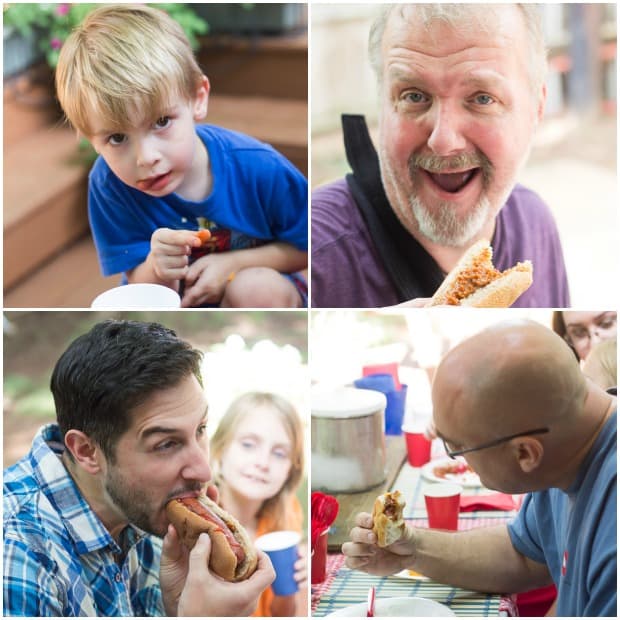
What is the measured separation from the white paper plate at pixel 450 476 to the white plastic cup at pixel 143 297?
0.53 metres

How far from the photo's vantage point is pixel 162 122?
1.58m

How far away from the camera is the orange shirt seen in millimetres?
1674

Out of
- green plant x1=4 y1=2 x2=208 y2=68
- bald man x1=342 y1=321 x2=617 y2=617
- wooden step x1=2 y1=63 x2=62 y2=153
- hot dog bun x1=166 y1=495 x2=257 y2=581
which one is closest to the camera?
bald man x1=342 y1=321 x2=617 y2=617

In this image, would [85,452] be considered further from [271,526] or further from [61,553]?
[271,526]

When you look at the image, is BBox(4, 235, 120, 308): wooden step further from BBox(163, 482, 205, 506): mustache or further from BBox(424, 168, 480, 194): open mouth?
BBox(424, 168, 480, 194): open mouth

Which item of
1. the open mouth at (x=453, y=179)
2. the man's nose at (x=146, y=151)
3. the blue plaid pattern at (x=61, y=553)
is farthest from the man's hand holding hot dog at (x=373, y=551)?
the man's nose at (x=146, y=151)

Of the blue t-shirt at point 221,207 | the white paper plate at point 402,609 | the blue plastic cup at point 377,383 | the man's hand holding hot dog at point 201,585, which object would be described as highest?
the blue t-shirt at point 221,207

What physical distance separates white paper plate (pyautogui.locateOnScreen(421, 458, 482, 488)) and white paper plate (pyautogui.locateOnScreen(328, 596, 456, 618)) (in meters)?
0.21

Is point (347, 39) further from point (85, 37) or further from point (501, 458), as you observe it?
point (501, 458)

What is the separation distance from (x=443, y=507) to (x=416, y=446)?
117 millimetres

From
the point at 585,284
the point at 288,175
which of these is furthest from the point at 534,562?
the point at 288,175

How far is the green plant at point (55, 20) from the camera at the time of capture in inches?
68.9

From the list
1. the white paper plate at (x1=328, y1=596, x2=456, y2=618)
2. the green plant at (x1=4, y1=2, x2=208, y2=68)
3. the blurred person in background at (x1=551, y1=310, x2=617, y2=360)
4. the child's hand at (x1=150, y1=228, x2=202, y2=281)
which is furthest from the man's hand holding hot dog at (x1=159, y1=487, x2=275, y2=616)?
the green plant at (x1=4, y1=2, x2=208, y2=68)

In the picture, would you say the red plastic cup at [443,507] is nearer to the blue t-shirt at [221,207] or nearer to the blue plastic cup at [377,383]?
the blue plastic cup at [377,383]
